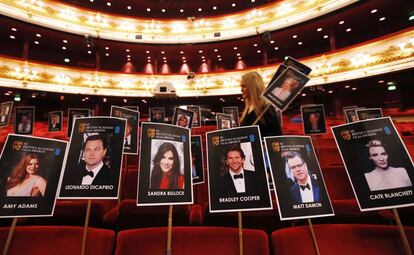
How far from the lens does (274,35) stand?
11.9m

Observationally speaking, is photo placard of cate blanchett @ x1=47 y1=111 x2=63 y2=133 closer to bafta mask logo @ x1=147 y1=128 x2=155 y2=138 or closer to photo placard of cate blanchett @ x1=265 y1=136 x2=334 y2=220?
bafta mask logo @ x1=147 y1=128 x2=155 y2=138

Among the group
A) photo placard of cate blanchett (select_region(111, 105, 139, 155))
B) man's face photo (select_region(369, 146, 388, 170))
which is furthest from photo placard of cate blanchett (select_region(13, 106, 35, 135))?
man's face photo (select_region(369, 146, 388, 170))

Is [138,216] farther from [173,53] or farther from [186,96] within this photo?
[173,53]

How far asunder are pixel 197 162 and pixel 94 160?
2.72 feet

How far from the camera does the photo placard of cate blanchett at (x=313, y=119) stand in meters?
4.18

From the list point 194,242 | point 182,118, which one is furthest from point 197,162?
point 182,118

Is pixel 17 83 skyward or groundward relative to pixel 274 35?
groundward

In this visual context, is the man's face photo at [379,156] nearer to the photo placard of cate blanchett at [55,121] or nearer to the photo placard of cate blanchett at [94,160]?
the photo placard of cate blanchett at [94,160]

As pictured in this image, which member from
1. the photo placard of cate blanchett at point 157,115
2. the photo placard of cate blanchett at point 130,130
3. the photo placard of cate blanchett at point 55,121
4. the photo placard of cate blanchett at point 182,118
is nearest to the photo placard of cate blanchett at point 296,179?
the photo placard of cate blanchett at point 130,130

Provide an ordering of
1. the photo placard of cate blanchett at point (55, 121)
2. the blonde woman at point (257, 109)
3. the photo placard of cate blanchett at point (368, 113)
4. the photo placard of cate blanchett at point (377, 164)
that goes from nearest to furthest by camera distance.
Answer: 1. the photo placard of cate blanchett at point (377, 164)
2. the blonde woman at point (257, 109)
3. the photo placard of cate blanchett at point (368, 113)
4. the photo placard of cate blanchett at point (55, 121)

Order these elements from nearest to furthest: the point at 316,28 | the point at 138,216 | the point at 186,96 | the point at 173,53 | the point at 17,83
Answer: the point at 138,216 < the point at 17,83 < the point at 316,28 < the point at 186,96 < the point at 173,53

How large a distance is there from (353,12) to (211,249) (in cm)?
1186

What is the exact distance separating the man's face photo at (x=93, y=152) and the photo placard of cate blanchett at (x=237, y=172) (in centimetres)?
55

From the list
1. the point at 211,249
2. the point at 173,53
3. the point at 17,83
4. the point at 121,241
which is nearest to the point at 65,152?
the point at 121,241
